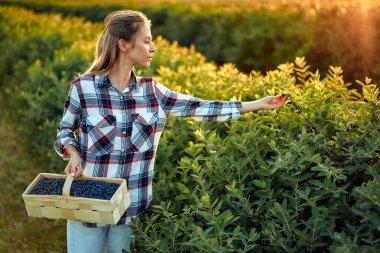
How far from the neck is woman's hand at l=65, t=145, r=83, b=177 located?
0.43m

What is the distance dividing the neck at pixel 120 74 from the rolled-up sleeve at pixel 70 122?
217mm

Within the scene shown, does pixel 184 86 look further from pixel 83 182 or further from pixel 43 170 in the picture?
pixel 83 182

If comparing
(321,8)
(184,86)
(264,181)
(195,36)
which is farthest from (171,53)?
(195,36)

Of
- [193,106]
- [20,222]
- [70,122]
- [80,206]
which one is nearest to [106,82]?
[70,122]

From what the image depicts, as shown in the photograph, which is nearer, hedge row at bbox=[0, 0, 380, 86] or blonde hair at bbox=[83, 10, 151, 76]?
blonde hair at bbox=[83, 10, 151, 76]

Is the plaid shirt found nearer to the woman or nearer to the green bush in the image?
the woman

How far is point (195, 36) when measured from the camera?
44.8 feet

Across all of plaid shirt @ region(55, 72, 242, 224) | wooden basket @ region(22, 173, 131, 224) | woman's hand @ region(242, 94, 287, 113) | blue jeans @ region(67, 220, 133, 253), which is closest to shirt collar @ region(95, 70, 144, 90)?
plaid shirt @ region(55, 72, 242, 224)

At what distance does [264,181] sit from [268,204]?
0.40ft

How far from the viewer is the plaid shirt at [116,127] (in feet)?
9.56

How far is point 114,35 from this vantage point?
9.68 feet

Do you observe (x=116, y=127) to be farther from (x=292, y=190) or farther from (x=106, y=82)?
(x=292, y=190)

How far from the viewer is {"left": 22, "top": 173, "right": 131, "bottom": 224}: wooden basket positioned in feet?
8.39

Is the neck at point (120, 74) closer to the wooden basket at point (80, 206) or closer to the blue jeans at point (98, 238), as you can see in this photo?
the wooden basket at point (80, 206)
